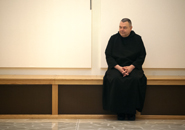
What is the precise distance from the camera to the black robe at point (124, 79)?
3943 millimetres

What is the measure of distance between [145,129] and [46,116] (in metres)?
1.51

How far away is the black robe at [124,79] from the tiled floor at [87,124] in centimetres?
21

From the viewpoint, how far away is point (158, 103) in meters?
4.25

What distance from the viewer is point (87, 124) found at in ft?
12.5

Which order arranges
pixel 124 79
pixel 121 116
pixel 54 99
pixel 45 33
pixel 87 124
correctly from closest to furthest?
pixel 87 124
pixel 124 79
pixel 121 116
pixel 54 99
pixel 45 33

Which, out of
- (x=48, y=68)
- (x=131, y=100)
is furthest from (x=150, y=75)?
(x=48, y=68)

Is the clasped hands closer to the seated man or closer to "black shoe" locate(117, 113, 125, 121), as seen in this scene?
the seated man

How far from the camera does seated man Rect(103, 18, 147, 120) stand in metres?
3.94

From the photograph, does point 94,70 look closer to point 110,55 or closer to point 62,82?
point 110,55

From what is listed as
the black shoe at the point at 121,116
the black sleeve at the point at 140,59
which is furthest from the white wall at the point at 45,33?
the black shoe at the point at 121,116

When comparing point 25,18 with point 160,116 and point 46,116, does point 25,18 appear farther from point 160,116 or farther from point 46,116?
point 160,116

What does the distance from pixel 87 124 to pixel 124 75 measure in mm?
891

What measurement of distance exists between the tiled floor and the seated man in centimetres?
→ 21

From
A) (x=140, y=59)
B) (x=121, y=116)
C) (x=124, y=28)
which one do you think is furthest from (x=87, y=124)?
(x=124, y=28)
